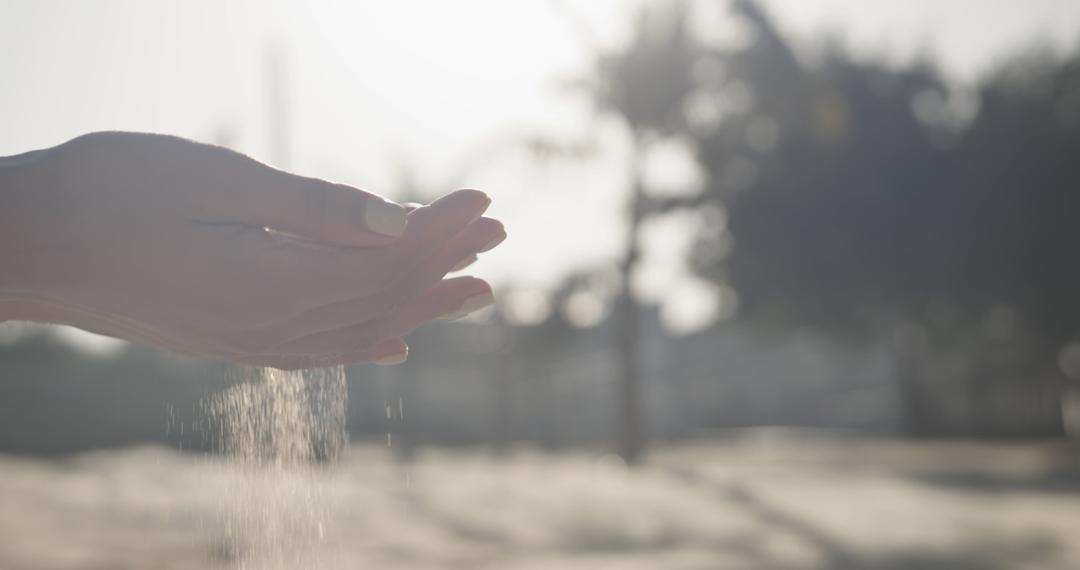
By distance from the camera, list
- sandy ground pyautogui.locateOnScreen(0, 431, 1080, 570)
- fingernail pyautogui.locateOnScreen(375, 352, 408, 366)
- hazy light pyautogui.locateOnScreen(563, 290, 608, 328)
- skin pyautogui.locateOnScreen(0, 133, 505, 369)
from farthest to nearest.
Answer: hazy light pyautogui.locateOnScreen(563, 290, 608, 328) < sandy ground pyautogui.locateOnScreen(0, 431, 1080, 570) < fingernail pyautogui.locateOnScreen(375, 352, 408, 366) < skin pyautogui.locateOnScreen(0, 133, 505, 369)

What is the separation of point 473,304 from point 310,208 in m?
0.42

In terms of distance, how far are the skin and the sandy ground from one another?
1.13 meters

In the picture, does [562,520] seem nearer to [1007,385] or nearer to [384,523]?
[384,523]

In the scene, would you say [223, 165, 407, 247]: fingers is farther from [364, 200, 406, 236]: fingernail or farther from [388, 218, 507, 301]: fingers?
[388, 218, 507, 301]: fingers

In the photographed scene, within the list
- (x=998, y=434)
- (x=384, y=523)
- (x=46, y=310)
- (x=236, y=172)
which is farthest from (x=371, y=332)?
(x=998, y=434)

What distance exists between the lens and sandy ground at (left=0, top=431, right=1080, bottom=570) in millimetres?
6852

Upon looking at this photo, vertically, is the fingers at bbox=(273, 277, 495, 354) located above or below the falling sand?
above

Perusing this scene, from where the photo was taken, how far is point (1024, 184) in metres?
22.0

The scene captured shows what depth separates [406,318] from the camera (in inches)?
71.7

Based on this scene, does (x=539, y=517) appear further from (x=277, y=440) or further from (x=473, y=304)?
(x=473, y=304)

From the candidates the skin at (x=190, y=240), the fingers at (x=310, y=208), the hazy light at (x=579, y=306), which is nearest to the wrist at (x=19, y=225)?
the skin at (x=190, y=240)

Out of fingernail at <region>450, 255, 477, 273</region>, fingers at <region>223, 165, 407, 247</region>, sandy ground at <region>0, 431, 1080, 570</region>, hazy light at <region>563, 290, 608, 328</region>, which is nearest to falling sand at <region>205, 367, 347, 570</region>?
sandy ground at <region>0, 431, 1080, 570</region>

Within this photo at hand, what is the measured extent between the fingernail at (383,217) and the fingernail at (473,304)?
0.32m

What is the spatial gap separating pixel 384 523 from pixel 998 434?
17727 mm
